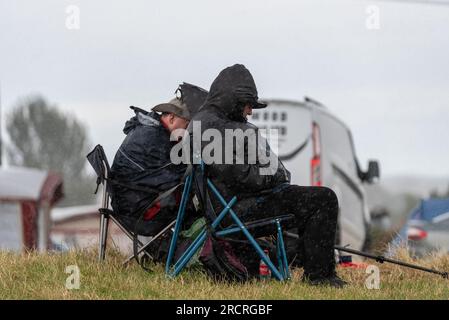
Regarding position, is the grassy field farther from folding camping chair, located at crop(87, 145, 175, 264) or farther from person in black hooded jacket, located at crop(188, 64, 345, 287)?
person in black hooded jacket, located at crop(188, 64, 345, 287)

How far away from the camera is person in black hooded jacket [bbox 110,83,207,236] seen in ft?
32.9

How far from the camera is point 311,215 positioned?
9.16m

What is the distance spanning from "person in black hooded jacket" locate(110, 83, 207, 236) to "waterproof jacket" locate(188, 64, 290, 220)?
2.55 ft

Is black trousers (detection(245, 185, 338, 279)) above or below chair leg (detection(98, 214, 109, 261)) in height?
above

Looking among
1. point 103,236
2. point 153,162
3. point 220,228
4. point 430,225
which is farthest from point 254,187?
point 430,225

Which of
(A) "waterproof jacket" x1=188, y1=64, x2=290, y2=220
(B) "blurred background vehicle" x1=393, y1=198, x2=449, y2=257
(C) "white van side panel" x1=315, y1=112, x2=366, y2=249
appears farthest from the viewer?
(B) "blurred background vehicle" x1=393, y1=198, x2=449, y2=257

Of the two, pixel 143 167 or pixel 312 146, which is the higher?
pixel 143 167

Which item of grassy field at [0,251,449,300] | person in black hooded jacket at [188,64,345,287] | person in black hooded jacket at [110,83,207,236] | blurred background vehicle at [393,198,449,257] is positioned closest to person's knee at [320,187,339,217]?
person in black hooded jacket at [188,64,345,287]

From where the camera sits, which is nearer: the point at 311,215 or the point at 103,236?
the point at 311,215

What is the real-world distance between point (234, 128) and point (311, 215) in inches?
34.0

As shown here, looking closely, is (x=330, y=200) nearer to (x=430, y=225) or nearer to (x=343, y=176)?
(x=343, y=176)

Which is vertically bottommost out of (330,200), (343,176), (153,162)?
(343,176)
